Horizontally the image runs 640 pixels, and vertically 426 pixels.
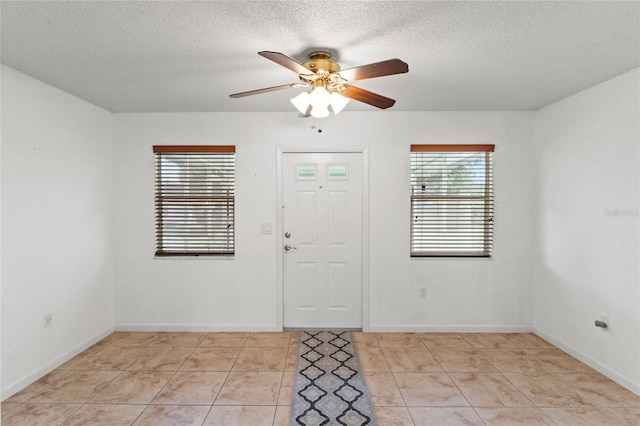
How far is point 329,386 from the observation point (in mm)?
2312

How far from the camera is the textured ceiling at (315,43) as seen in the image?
62.7 inches

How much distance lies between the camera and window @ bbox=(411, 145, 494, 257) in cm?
332

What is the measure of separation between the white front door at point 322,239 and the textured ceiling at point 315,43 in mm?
989

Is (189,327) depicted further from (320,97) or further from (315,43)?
(315,43)

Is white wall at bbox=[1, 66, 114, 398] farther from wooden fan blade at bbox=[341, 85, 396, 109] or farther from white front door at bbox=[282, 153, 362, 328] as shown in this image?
wooden fan blade at bbox=[341, 85, 396, 109]

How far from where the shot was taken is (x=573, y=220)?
2.79 metres

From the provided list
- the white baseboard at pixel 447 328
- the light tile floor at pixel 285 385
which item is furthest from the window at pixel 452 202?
the light tile floor at pixel 285 385

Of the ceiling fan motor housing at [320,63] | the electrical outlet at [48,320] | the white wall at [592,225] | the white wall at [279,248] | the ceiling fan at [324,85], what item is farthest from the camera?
the white wall at [279,248]

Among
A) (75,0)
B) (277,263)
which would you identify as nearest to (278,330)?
(277,263)

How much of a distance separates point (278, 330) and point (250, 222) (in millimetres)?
1198

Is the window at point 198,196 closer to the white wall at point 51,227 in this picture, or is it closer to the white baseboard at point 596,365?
the white wall at point 51,227

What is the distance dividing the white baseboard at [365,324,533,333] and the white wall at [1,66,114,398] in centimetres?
280

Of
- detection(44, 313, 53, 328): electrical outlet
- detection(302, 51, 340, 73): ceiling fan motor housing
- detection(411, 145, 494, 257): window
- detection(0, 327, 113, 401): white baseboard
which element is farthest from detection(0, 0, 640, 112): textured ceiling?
detection(0, 327, 113, 401): white baseboard

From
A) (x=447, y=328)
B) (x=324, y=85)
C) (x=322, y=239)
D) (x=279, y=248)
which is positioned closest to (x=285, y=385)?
(x=279, y=248)
